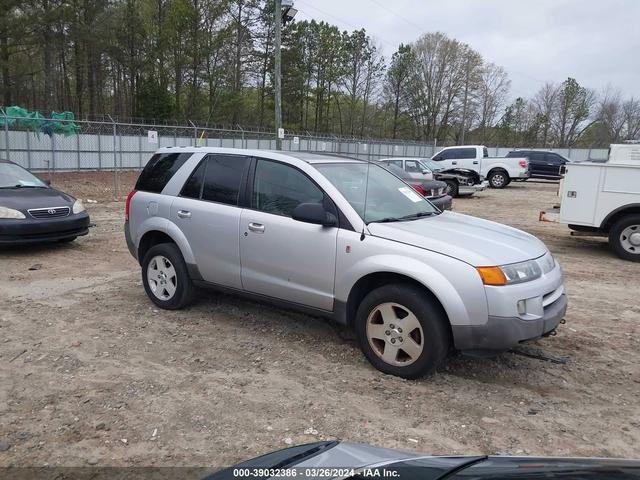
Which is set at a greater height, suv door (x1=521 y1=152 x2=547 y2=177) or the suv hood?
suv door (x1=521 y1=152 x2=547 y2=177)

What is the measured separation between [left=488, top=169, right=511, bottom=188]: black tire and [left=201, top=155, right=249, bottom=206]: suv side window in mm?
22185

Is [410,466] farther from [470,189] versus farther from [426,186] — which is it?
[470,189]

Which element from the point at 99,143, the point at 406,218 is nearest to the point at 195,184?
the point at 406,218

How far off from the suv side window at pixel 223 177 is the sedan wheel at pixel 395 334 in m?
1.83

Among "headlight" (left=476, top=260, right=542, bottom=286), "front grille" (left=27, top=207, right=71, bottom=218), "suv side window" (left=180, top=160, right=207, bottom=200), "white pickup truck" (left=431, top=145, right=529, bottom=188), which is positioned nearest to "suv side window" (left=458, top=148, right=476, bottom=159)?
"white pickup truck" (left=431, top=145, right=529, bottom=188)

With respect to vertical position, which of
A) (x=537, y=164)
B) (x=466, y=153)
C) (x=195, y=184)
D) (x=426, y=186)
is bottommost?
(x=426, y=186)

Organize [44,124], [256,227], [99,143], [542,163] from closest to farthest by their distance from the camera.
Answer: [256,227] < [44,124] < [99,143] < [542,163]

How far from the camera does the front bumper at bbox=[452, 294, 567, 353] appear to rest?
3545 mm

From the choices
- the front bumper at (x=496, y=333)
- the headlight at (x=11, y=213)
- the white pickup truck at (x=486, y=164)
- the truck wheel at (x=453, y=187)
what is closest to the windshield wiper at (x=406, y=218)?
the front bumper at (x=496, y=333)

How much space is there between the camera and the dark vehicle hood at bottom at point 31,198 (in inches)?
314

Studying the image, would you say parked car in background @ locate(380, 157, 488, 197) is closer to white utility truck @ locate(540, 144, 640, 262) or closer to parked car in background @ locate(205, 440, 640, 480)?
white utility truck @ locate(540, 144, 640, 262)

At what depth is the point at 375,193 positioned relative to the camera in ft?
15.3

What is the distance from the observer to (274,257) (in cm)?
449

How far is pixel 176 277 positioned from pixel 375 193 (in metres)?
2.30
